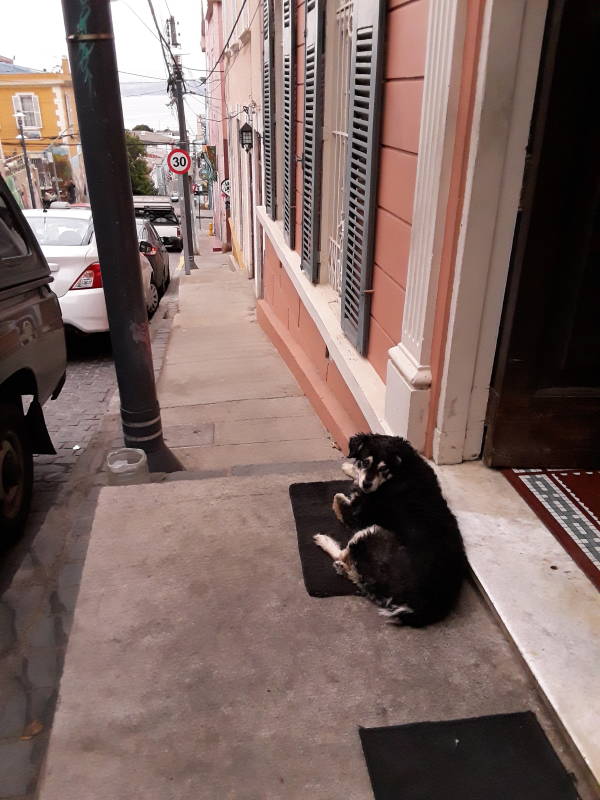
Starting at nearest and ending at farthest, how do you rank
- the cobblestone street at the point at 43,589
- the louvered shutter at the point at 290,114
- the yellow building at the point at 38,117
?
the cobblestone street at the point at 43,589 < the louvered shutter at the point at 290,114 < the yellow building at the point at 38,117

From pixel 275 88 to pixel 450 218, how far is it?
6683mm

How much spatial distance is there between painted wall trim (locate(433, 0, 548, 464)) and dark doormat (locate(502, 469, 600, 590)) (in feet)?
1.09

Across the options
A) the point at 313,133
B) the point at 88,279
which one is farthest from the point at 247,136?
the point at 313,133

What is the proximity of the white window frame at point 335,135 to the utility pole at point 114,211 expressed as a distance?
5.78ft

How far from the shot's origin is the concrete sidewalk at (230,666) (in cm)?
182

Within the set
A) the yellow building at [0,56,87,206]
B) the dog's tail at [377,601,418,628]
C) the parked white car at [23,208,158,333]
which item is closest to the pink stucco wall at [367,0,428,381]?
the dog's tail at [377,601,418,628]

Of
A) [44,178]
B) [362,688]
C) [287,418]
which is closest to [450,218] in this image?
[362,688]

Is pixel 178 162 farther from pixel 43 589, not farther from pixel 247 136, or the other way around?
pixel 43 589

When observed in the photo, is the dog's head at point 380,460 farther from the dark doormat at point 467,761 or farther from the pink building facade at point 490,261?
the dark doormat at point 467,761

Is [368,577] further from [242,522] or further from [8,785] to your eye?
[8,785]

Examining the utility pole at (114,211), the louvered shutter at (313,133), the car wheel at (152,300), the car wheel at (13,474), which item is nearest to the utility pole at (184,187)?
the car wheel at (152,300)

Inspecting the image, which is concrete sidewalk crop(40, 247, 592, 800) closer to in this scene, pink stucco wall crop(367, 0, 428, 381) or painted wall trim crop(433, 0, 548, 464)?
painted wall trim crop(433, 0, 548, 464)

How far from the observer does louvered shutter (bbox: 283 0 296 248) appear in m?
6.61

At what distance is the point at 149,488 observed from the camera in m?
3.30
